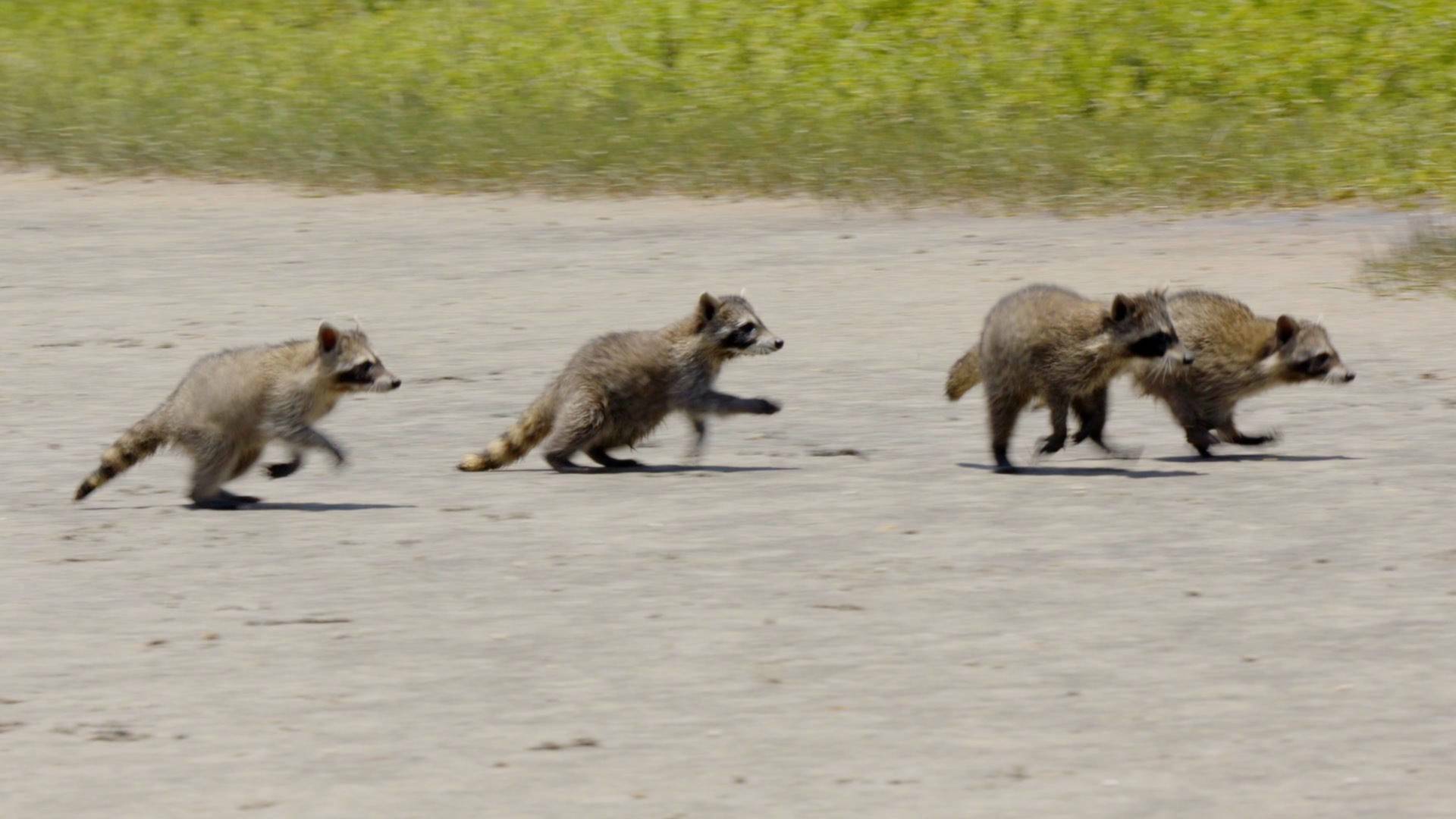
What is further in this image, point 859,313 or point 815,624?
point 859,313

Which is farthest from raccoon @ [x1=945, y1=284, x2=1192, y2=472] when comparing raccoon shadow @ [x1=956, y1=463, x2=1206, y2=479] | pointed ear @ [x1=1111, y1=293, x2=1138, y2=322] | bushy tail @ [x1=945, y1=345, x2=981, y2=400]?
bushy tail @ [x1=945, y1=345, x2=981, y2=400]

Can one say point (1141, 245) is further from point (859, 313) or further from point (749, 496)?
point (749, 496)

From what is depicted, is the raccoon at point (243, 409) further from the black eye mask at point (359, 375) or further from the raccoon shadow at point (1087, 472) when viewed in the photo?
the raccoon shadow at point (1087, 472)

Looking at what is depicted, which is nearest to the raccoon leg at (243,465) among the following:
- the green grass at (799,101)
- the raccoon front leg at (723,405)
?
the raccoon front leg at (723,405)

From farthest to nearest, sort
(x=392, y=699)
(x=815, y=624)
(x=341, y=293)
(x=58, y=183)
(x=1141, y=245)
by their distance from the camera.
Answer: (x=58, y=183)
(x=1141, y=245)
(x=341, y=293)
(x=815, y=624)
(x=392, y=699)

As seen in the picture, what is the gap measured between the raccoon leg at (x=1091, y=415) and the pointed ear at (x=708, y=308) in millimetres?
1532

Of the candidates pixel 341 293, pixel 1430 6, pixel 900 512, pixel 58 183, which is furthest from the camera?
pixel 1430 6

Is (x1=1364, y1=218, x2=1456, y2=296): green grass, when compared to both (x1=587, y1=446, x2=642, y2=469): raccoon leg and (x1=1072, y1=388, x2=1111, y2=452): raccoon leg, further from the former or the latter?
(x1=587, y1=446, x2=642, y2=469): raccoon leg

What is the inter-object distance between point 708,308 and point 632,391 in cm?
49

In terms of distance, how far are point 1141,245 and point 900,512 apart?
891cm

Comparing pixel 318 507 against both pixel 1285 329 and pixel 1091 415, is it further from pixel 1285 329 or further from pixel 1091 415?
pixel 1285 329

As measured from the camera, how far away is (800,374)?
42.5 feet

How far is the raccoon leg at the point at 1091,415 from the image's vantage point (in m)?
10.4

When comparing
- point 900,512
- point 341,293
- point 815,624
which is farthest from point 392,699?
point 341,293
